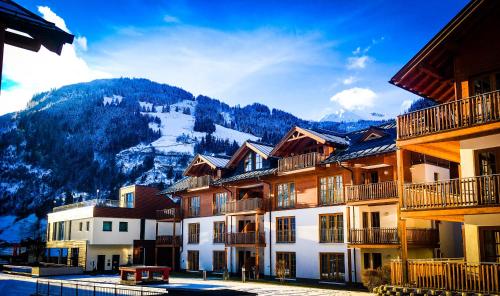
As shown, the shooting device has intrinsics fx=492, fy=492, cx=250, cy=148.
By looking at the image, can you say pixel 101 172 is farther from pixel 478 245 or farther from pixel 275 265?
pixel 478 245

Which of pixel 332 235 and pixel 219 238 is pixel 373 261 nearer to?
pixel 332 235

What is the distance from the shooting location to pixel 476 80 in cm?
1748

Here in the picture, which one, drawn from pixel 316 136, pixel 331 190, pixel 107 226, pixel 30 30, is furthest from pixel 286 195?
pixel 30 30

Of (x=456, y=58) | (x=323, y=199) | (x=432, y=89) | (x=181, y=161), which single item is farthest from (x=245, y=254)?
(x=181, y=161)

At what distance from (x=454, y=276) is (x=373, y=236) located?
1280 cm

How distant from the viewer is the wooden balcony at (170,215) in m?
47.6

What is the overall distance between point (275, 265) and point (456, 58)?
23109mm

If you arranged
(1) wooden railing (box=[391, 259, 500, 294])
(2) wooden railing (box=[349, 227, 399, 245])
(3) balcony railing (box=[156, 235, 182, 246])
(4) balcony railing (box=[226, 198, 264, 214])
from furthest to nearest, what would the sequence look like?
1. (3) balcony railing (box=[156, 235, 182, 246])
2. (4) balcony railing (box=[226, 198, 264, 214])
3. (2) wooden railing (box=[349, 227, 399, 245])
4. (1) wooden railing (box=[391, 259, 500, 294])

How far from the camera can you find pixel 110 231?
50.7 m

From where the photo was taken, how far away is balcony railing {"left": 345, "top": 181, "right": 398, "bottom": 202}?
28.0 m

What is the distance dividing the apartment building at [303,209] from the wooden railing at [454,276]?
10451 mm

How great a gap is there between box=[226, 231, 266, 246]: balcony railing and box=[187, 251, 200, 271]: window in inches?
280

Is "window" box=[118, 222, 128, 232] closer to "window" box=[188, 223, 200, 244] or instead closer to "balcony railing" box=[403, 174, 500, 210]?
"window" box=[188, 223, 200, 244]

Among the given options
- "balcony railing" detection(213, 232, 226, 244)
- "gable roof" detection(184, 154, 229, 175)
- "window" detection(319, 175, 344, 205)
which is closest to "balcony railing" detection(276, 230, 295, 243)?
"window" detection(319, 175, 344, 205)
